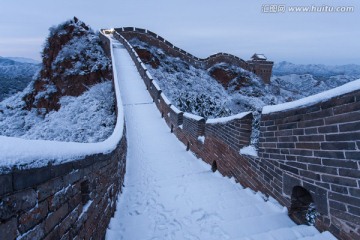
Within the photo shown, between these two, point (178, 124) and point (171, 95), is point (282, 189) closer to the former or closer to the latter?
point (178, 124)

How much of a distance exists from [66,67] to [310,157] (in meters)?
25.0

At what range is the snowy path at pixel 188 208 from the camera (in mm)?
3496

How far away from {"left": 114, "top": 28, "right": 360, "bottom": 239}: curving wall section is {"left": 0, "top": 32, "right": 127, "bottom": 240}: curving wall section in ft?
8.76

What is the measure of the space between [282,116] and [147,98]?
13.4m

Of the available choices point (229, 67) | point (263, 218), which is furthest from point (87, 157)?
point (229, 67)

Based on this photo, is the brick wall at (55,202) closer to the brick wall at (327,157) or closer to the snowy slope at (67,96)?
the brick wall at (327,157)

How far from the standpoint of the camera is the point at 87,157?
2.71 meters

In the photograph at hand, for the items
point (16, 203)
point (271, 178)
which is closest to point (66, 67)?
point (271, 178)

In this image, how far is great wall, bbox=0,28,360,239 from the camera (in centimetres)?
167

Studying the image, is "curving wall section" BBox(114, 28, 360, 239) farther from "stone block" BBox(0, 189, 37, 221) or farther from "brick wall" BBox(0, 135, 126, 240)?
"stone block" BBox(0, 189, 37, 221)

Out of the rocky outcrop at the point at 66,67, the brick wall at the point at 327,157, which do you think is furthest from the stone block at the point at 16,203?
the rocky outcrop at the point at 66,67

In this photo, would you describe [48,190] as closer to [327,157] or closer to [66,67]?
[327,157]

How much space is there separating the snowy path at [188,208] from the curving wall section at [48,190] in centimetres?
102

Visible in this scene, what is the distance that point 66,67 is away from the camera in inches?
955
